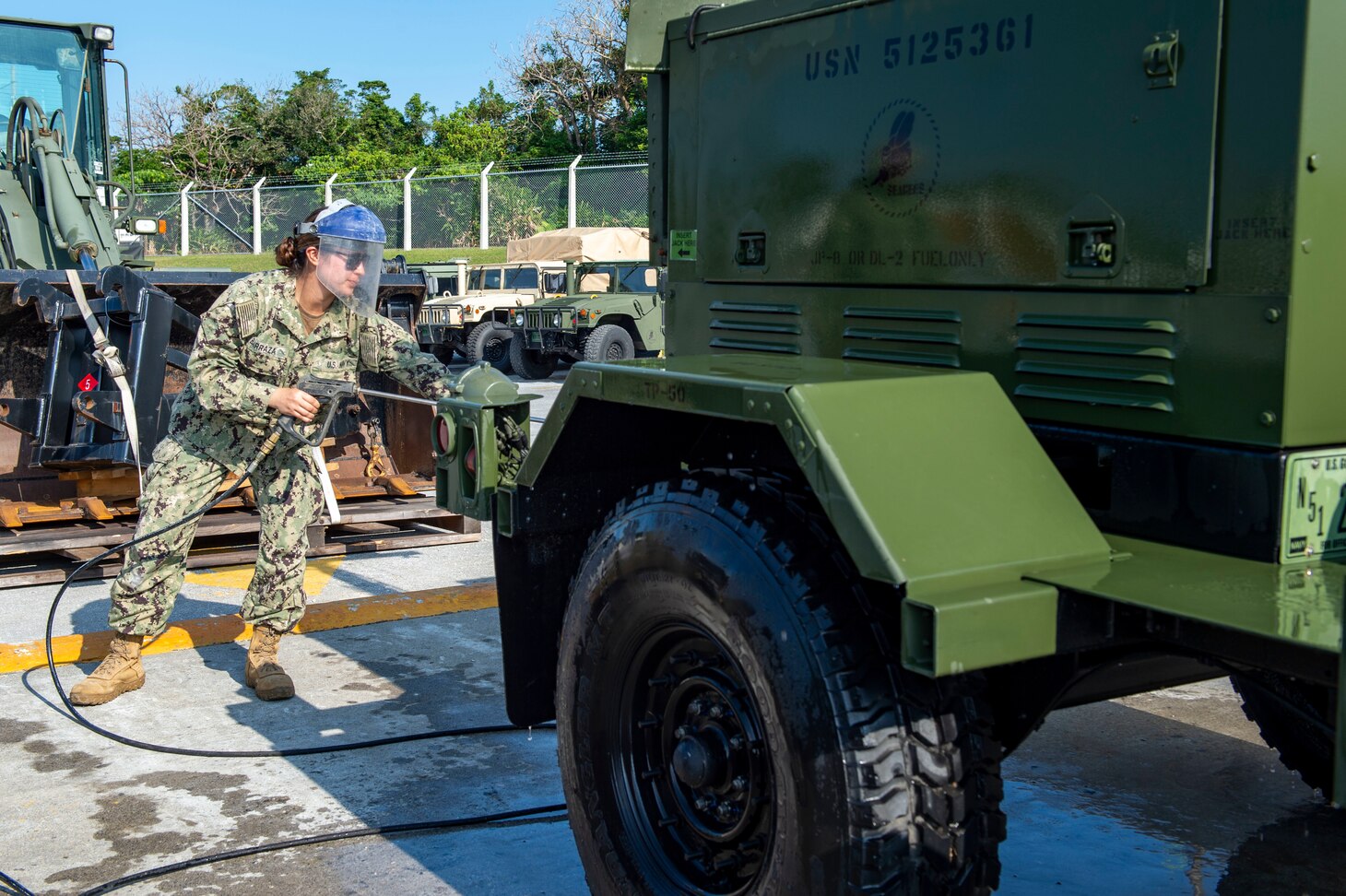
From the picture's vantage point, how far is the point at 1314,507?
7.45ft

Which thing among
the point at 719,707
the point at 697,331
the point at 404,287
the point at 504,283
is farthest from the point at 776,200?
the point at 504,283

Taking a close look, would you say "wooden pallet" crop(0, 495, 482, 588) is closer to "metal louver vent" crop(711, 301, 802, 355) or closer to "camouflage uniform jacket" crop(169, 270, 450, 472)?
"camouflage uniform jacket" crop(169, 270, 450, 472)

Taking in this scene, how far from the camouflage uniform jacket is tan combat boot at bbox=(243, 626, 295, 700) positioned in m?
0.64

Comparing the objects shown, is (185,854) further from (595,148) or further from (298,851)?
(595,148)

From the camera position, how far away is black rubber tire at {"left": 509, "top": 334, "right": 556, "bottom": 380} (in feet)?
65.2

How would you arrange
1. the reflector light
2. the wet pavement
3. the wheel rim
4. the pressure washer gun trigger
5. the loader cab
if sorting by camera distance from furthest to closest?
the loader cab → the pressure washer gun trigger → the reflector light → the wet pavement → the wheel rim

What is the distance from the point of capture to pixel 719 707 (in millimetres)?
2637

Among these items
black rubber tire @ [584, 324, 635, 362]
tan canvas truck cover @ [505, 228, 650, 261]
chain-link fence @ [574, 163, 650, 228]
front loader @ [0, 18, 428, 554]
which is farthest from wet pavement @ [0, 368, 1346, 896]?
chain-link fence @ [574, 163, 650, 228]

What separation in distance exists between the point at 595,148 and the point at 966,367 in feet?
114

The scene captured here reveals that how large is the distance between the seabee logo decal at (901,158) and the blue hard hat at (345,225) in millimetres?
2169

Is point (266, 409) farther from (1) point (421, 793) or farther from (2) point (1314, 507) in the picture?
(2) point (1314, 507)

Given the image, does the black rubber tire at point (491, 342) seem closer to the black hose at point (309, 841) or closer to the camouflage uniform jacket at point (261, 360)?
the camouflage uniform jacket at point (261, 360)

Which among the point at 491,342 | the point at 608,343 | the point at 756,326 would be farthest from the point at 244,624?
the point at 491,342

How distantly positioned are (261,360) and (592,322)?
13824mm
